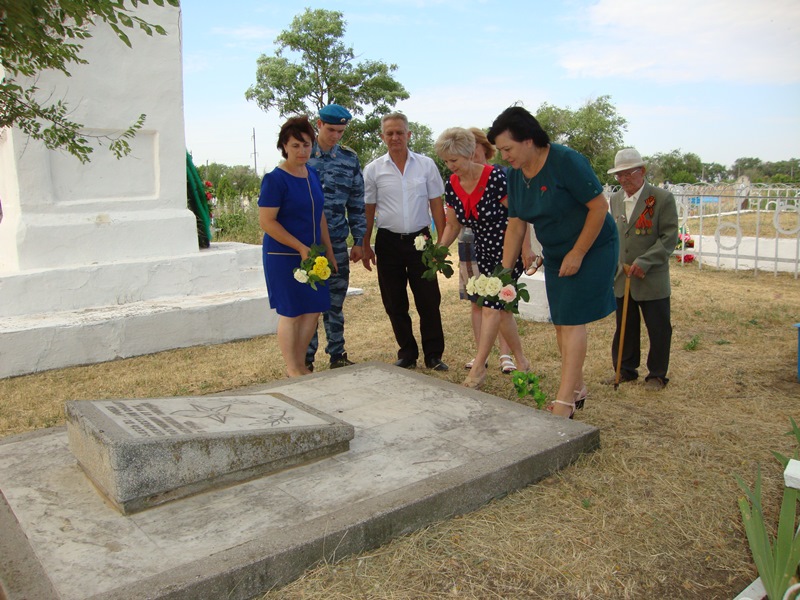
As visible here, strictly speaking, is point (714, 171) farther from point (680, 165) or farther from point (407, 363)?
point (407, 363)

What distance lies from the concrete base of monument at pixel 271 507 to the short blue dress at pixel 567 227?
0.62 m

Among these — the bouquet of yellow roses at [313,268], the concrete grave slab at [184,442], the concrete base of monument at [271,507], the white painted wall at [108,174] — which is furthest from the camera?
the white painted wall at [108,174]

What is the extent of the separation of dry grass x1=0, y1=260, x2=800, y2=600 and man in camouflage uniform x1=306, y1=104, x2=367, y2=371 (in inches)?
22.6

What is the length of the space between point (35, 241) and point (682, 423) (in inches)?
209

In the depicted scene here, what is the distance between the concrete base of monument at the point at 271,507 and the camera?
2.15m

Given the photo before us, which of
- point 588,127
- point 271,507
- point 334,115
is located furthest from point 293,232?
point 588,127

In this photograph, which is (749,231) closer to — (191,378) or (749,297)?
(749,297)

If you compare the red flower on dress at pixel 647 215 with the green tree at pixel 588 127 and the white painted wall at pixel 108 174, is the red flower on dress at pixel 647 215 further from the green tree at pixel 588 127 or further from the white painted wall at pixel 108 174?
the green tree at pixel 588 127

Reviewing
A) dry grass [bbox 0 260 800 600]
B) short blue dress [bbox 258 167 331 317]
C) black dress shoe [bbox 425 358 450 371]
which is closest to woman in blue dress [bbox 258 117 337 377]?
short blue dress [bbox 258 167 331 317]

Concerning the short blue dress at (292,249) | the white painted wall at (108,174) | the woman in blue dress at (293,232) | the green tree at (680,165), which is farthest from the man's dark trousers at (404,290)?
the green tree at (680,165)

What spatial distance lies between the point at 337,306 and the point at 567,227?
2143mm

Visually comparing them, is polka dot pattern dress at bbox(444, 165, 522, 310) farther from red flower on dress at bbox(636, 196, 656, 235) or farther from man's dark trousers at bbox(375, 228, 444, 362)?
red flower on dress at bbox(636, 196, 656, 235)

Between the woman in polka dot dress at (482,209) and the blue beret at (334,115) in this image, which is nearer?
the woman in polka dot dress at (482,209)

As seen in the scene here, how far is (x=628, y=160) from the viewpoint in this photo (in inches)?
171
